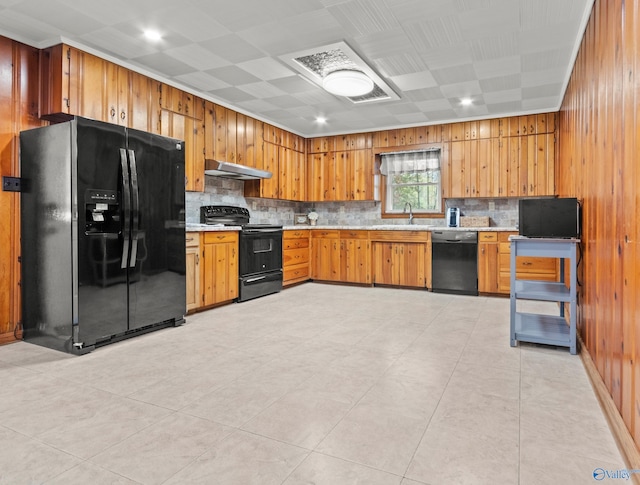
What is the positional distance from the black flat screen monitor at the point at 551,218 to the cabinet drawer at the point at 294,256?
3.39 m

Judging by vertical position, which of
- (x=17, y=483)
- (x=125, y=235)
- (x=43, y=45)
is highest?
(x=43, y=45)

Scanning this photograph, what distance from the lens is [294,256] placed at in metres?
6.10

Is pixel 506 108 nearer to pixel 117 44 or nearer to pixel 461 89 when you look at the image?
pixel 461 89

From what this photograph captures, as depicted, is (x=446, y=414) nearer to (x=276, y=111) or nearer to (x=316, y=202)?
(x=276, y=111)

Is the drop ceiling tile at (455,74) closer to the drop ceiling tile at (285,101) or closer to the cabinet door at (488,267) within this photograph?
the drop ceiling tile at (285,101)

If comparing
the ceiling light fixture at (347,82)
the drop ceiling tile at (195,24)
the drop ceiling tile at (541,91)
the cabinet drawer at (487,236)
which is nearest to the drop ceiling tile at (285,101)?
the ceiling light fixture at (347,82)

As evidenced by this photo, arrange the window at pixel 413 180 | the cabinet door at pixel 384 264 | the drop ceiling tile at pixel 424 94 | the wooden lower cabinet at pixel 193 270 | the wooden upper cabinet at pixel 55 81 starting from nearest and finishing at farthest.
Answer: the wooden upper cabinet at pixel 55 81 → the wooden lower cabinet at pixel 193 270 → the drop ceiling tile at pixel 424 94 → the cabinet door at pixel 384 264 → the window at pixel 413 180

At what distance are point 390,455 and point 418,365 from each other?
1128 millimetres

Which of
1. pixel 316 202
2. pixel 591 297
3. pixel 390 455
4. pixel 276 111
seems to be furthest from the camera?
pixel 316 202

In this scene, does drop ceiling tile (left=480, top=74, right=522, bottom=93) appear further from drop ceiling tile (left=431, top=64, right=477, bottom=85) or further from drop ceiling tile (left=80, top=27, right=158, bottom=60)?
drop ceiling tile (left=80, top=27, right=158, bottom=60)

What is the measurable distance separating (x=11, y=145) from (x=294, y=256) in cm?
368

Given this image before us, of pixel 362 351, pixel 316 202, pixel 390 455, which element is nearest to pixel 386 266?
pixel 316 202

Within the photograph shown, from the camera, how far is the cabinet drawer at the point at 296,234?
5.90m

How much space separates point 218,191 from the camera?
18.0ft
